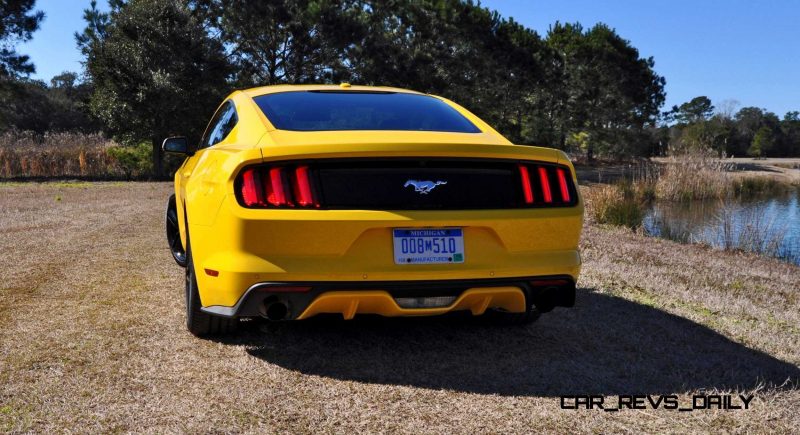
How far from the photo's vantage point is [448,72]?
36406 mm

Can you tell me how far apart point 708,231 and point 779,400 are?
9645 mm

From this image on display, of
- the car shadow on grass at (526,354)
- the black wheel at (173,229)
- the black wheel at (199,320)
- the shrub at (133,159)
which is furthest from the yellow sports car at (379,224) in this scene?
the shrub at (133,159)

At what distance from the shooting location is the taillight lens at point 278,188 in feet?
10.2

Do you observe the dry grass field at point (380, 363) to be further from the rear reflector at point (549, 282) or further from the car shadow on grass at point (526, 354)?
the rear reflector at point (549, 282)

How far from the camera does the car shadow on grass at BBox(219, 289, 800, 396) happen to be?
3340mm

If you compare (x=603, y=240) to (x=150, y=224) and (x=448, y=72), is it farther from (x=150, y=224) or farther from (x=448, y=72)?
(x=448, y=72)

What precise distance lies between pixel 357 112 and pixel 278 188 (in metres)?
0.94

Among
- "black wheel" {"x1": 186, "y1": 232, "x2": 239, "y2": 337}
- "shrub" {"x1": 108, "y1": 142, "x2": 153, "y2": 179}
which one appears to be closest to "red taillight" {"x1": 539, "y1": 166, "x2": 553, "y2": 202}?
"black wheel" {"x1": 186, "y1": 232, "x2": 239, "y2": 337}

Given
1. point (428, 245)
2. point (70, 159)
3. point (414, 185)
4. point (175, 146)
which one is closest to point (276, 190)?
point (414, 185)

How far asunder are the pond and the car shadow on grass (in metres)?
6.78

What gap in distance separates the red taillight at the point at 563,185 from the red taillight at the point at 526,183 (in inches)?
8.3

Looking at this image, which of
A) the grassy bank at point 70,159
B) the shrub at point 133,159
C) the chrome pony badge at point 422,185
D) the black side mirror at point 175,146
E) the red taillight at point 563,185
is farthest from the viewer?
the shrub at point 133,159

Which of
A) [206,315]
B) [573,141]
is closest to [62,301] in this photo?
[206,315]

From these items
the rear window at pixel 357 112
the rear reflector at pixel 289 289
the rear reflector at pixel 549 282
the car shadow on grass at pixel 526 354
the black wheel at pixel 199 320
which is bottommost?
the car shadow on grass at pixel 526 354
